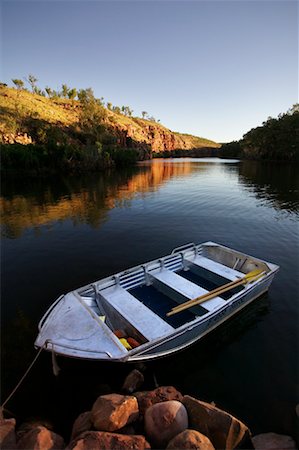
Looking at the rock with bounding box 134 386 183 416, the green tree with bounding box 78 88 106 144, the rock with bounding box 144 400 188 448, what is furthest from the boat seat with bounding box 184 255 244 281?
the green tree with bounding box 78 88 106 144

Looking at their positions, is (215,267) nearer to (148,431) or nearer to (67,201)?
(148,431)

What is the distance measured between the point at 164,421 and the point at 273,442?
282 cm

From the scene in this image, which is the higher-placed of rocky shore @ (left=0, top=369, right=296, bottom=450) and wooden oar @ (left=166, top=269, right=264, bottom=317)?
wooden oar @ (left=166, top=269, right=264, bottom=317)

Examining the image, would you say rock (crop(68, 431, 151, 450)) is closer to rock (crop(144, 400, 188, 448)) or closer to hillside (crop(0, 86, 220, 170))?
rock (crop(144, 400, 188, 448))

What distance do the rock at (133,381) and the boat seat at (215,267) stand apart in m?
6.25

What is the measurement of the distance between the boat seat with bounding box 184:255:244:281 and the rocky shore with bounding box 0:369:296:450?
6.47 metres

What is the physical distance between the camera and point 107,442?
187 inches

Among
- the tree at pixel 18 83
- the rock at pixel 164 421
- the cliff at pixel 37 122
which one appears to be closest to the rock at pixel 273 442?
the rock at pixel 164 421

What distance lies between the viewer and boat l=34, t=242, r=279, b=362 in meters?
7.15

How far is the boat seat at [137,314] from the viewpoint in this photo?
7.99 meters

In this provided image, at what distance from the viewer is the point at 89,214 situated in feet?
87.2

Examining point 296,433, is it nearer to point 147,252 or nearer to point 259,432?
point 259,432

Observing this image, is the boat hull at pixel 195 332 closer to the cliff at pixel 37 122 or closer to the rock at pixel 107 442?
the rock at pixel 107 442

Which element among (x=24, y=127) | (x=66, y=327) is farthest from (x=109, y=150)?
(x=66, y=327)
